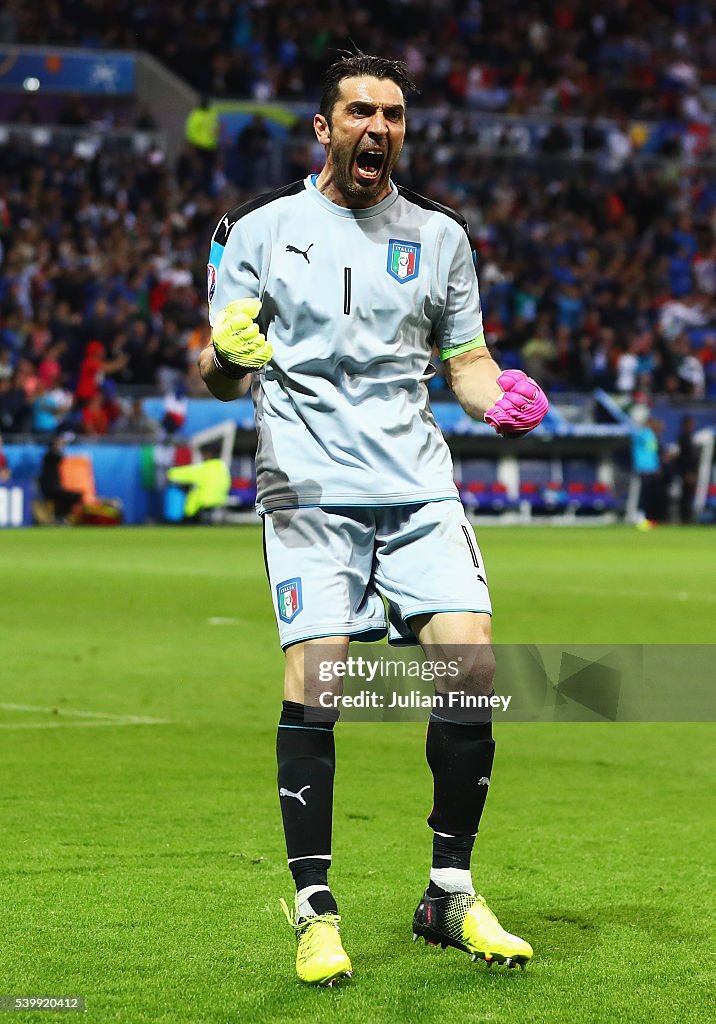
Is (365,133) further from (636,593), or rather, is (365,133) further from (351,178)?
(636,593)

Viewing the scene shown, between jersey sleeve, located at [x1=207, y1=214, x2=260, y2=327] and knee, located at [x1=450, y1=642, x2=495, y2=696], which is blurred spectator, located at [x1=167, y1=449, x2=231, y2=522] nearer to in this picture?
jersey sleeve, located at [x1=207, y1=214, x2=260, y2=327]

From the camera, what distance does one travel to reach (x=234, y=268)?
4523 mm

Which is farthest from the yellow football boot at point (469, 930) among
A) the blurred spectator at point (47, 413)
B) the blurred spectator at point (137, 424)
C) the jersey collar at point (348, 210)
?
the blurred spectator at point (137, 424)

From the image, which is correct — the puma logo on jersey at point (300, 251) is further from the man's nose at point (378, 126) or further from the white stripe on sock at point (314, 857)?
the white stripe on sock at point (314, 857)

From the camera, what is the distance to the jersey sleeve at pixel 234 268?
4.50 metres

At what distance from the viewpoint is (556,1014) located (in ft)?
12.5

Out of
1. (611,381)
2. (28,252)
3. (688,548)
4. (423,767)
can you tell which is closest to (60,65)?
(28,252)

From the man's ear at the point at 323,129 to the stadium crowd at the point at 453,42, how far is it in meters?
30.9

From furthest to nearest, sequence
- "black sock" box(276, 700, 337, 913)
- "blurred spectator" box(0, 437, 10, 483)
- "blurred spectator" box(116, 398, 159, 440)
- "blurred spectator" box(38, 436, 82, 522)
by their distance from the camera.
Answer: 1. "blurred spectator" box(116, 398, 159, 440)
2. "blurred spectator" box(0, 437, 10, 483)
3. "blurred spectator" box(38, 436, 82, 522)
4. "black sock" box(276, 700, 337, 913)

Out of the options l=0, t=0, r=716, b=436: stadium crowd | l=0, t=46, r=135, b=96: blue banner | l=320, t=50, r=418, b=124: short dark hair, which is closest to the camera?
l=320, t=50, r=418, b=124: short dark hair

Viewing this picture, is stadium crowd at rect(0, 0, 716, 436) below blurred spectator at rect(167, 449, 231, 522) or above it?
above

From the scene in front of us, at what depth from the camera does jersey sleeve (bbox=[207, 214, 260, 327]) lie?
450 centimetres

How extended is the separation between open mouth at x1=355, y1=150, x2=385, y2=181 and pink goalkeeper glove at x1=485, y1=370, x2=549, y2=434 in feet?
2.16

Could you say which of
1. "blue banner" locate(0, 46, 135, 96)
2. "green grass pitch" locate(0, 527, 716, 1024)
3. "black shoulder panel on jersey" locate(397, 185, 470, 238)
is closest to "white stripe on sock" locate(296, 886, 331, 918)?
"green grass pitch" locate(0, 527, 716, 1024)
